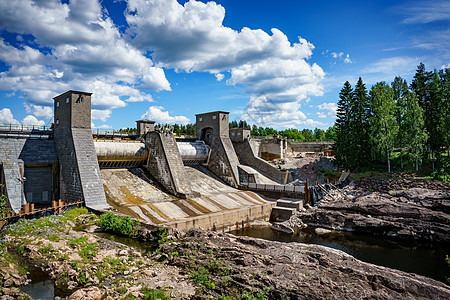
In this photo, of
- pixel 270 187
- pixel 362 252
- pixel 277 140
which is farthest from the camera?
pixel 277 140

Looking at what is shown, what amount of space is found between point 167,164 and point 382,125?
24.8 m

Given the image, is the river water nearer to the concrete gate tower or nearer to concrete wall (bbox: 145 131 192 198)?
concrete wall (bbox: 145 131 192 198)

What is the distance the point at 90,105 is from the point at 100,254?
546 inches

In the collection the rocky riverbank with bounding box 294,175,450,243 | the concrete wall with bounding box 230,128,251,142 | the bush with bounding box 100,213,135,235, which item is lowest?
the rocky riverbank with bounding box 294,175,450,243

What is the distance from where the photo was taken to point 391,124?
1271 inches

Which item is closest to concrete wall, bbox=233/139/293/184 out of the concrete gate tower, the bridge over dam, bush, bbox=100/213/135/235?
the bridge over dam

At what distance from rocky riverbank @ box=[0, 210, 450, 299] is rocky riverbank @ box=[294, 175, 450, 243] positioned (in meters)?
10.8

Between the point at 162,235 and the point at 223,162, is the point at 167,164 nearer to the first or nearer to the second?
the point at 223,162

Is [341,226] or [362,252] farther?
[341,226]

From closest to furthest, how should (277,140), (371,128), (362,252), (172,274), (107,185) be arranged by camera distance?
(172,274) < (362,252) < (107,185) < (371,128) < (277,140)

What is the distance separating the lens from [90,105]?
23.0m

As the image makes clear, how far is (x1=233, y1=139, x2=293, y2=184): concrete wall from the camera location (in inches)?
1356

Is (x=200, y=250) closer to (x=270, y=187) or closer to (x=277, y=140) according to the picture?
(x=270, y=187)

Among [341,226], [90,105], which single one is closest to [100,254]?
[90,105]
